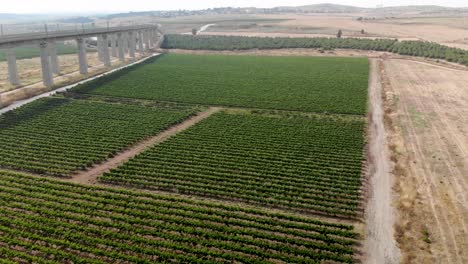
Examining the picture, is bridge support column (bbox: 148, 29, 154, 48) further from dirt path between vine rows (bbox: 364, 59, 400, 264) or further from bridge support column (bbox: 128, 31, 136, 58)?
dirt path between vine rows (bbox: 364, 59, 400, 264)

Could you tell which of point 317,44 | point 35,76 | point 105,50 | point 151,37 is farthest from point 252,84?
point 151,37

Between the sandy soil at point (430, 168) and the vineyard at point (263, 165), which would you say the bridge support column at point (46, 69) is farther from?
the sandy soil at point (430, 168)

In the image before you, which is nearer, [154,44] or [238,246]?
[238,246]

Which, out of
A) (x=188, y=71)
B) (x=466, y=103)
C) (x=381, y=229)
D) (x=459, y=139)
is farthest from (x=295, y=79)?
(x=381, y=229)

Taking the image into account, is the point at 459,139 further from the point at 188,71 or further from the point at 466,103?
the point at 188,71

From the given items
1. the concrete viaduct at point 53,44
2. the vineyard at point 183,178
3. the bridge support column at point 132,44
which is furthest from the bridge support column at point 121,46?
the vineyard at point 183,178

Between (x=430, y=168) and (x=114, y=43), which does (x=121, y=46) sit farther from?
(x=430, y=168)
